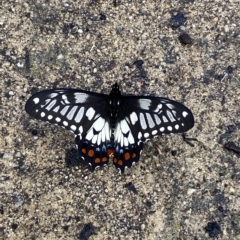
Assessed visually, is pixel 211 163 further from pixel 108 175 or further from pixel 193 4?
pixel 193 4

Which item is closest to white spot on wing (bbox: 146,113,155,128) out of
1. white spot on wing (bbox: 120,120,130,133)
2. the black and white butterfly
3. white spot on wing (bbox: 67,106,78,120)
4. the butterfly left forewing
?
the black and white butterfly

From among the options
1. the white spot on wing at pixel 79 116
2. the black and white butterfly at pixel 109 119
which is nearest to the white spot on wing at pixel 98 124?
the black and white butterfly at pixel 109 119

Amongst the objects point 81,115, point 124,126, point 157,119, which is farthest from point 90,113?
point 157,119

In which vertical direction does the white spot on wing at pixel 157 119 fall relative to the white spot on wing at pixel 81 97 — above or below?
below

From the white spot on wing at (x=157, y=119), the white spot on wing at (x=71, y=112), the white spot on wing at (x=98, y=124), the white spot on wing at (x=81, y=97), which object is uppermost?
the white spot on wing at (x=81, y=97)

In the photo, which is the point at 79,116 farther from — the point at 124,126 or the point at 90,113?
the point at 124,126

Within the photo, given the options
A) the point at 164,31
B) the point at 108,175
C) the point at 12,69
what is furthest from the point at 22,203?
the point at 164,31

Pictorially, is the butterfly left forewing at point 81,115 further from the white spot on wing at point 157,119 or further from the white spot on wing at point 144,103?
the white spot on wing at point 157,119
